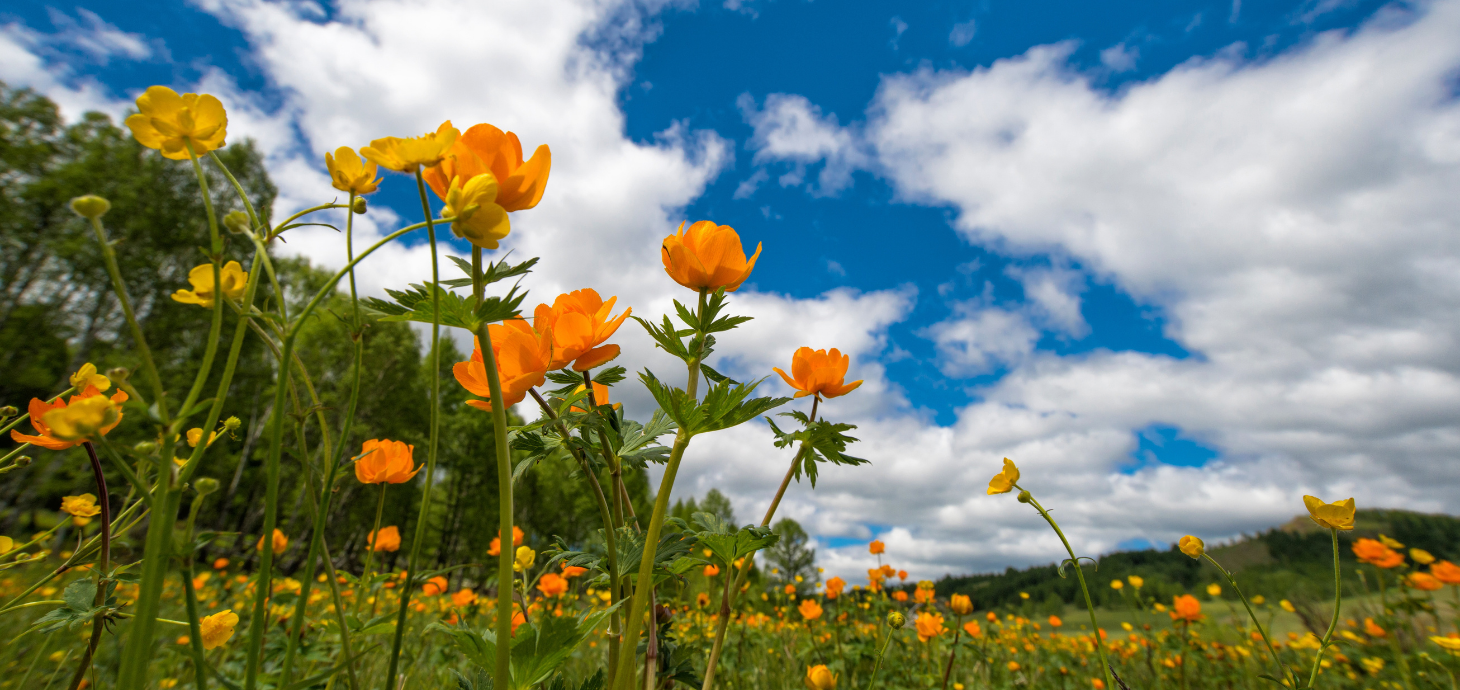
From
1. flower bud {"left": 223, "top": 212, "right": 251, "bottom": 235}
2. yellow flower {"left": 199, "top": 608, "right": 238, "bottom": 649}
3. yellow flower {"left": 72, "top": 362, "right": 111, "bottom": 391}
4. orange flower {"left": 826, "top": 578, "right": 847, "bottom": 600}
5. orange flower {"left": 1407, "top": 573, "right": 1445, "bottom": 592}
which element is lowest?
orange flower {"left": 826, "top": 578, "right": 847, "bottom": 600}

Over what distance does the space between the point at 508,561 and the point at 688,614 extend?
357cm

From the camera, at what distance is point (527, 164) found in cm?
88

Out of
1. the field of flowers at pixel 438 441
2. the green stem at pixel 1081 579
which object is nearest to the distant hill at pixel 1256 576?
the green stem at pixel 1081 579

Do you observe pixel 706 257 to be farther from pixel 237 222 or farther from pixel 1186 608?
pixel 1186 608

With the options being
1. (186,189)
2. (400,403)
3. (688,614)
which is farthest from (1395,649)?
(186,189)

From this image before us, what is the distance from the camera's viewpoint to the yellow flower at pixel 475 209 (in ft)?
2.37

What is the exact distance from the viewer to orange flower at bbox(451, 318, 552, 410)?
892mm

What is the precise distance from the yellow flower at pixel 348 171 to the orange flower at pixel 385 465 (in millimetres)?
564

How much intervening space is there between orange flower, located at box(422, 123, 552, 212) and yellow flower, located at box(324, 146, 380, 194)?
0.14 metres

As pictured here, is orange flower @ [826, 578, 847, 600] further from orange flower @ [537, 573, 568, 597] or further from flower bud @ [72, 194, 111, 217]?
flower bud @ [72, 194, 111, 217]

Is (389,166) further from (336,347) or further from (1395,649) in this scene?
(336,347)

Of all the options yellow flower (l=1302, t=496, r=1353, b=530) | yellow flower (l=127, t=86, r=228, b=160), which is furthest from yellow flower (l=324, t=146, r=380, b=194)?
yellow flower (l=1302, t=496, r=1353, b=530)

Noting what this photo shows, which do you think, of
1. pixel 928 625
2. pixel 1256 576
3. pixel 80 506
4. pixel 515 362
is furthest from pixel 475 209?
pixel 1256 576

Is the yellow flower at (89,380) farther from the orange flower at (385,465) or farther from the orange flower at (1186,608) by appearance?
the orange flower at (1186,608)
